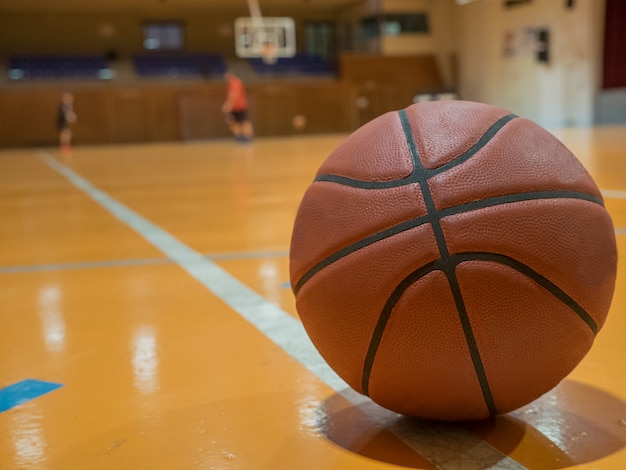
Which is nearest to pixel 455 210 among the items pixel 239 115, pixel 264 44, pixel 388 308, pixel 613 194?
pixel 388 308

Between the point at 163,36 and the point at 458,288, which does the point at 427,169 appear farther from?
the point at 163,36

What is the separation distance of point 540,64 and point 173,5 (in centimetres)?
1365

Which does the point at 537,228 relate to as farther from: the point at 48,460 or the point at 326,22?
the point at 326,22

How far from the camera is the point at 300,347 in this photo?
96.1 inches

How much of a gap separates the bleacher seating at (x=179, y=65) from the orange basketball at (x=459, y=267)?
92.0 feet

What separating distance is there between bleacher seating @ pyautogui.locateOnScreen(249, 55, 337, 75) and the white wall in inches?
223

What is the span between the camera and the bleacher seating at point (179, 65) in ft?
94.9

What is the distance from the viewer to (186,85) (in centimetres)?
2814

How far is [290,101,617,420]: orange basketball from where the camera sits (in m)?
1.58

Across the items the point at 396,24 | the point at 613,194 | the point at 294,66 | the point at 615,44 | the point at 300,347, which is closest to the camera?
the point at 300,347

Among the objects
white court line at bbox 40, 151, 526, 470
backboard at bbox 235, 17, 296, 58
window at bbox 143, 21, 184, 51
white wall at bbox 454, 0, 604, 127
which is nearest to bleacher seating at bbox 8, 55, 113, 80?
window at bbox 143, 21, 184, 51

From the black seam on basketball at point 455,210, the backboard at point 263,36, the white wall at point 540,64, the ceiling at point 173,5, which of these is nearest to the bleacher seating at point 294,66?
the backboard at point 263,36

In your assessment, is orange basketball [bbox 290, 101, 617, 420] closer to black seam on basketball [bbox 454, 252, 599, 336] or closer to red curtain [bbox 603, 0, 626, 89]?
black seam on basketball [bbox 454, 252, 599, 336]

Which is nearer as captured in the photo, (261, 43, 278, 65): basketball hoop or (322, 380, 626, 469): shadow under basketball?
(322, 380, 626, 469): shadow under basketball
